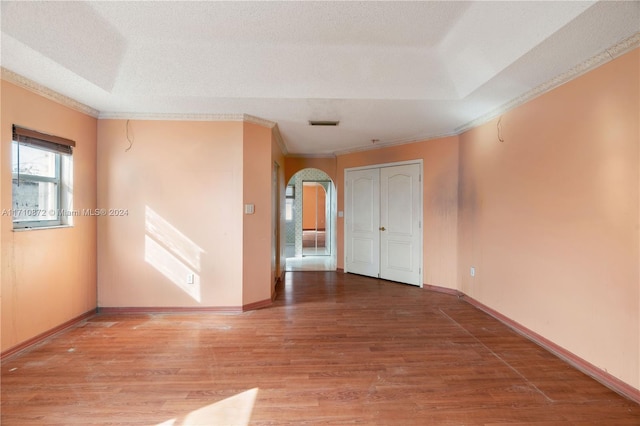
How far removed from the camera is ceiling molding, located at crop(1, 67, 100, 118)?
2.54m

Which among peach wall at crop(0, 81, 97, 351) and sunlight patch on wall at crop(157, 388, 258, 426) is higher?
peach wall at crop(0, 81, 97, 351)

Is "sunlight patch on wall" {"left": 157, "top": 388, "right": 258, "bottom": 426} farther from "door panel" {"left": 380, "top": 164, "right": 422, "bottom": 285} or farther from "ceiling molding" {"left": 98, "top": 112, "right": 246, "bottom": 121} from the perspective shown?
"door panel" {"left": 380, "top": 164, "right": 422, "bottom": 285}

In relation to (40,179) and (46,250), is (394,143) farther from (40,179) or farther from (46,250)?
(46,250)

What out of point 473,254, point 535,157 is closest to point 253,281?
point 473,254

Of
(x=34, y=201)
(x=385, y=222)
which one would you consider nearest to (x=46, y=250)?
(x=34, y=201)

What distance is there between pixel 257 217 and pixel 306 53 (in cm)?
205

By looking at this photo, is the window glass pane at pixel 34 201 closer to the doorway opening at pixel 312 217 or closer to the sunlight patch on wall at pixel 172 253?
the sunlight patch on wall at pixel 172 253

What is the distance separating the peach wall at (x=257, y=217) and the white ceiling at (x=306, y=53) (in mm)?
442

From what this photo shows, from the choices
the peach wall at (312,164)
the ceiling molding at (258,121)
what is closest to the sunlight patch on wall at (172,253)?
the ceiling molding at (258,121)

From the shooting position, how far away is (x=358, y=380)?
7.48 ft

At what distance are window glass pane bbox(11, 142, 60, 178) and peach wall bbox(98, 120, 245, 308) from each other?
0.53m

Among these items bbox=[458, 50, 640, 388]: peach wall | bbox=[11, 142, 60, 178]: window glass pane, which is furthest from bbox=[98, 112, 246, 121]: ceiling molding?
bbox=[458, 50, 640, 388]: peach wall

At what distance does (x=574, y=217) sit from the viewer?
255 cm

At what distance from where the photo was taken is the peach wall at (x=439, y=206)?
4.59 m
